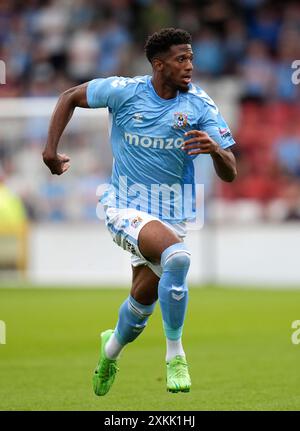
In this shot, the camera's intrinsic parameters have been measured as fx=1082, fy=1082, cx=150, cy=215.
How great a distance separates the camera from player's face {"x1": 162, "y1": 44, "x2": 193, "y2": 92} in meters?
6.99

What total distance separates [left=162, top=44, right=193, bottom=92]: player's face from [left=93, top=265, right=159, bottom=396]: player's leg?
1272 millimetres

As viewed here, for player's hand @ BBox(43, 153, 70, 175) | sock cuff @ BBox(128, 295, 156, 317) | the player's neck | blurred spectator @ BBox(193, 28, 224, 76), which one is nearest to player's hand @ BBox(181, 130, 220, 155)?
the player's neck

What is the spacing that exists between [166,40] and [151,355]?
11.6 ft

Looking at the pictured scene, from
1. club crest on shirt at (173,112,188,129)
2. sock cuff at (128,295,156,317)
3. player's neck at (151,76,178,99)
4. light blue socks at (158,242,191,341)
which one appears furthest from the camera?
sock cuff at (128,295,156,317)

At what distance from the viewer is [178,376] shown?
6.61 meters

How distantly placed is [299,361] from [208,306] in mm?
5356

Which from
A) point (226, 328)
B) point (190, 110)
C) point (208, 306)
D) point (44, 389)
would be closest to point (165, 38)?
point (190, 110)

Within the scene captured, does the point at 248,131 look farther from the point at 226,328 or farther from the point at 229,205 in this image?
the point at 226,328

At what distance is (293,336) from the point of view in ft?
34.9

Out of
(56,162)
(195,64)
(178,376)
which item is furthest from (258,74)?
(178,376)

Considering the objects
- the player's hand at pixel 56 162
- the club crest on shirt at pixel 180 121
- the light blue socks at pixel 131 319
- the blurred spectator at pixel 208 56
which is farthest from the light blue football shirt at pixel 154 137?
the blurred spectator at pixel 208 56

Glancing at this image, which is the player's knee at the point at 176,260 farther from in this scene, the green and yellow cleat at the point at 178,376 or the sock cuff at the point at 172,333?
the green and yellow cleat at the point at 178,376

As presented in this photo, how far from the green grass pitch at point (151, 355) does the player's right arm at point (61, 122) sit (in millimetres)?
1524

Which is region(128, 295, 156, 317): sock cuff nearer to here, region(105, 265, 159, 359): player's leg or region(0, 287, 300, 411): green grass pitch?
region(105, 265, 159, 359): player's leg
